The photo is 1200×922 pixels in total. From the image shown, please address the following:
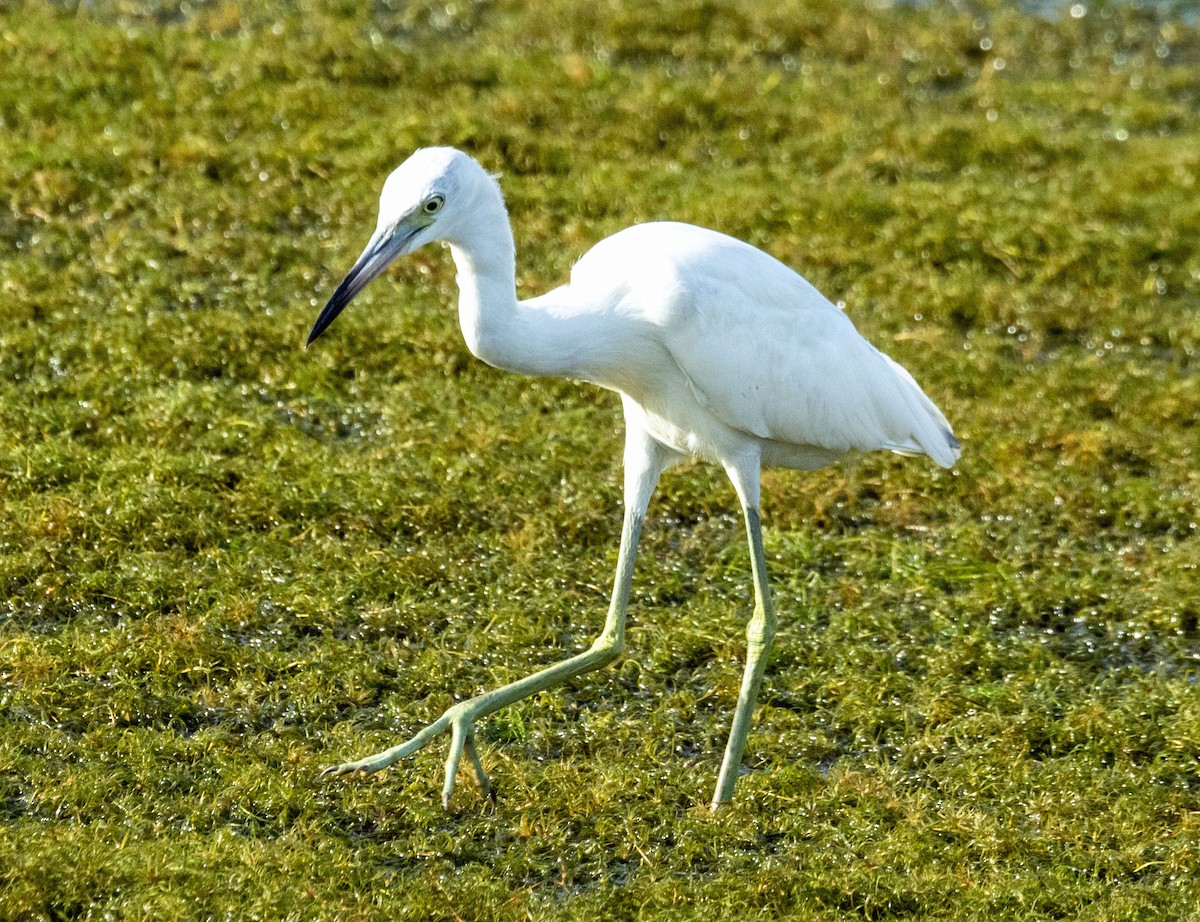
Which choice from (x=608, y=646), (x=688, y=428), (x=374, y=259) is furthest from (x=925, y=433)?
(x=374, y=259)

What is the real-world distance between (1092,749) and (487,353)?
7.05 feet

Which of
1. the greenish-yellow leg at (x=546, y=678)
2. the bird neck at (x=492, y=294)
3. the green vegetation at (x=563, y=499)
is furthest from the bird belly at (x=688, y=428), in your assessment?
the green vegetation at (x=563, y=499)

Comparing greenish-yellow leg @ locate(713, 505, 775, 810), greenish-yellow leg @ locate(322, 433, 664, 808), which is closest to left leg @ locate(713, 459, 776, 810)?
greenish-yellow leg @ locate(713, 505, 775, 810)

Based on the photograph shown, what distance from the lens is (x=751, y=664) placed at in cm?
482

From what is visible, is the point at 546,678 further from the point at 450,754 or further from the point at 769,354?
the point at 769,354

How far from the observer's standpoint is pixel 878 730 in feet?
16.7

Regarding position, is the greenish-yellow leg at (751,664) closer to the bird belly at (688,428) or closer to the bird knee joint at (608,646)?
the bird belly at (688,428)

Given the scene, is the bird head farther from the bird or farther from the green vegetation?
the green vegetation

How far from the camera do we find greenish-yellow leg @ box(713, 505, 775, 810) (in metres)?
4.63

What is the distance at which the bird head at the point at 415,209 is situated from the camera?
4160 mm

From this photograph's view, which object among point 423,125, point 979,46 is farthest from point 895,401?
point 979,46

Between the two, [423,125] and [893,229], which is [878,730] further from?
[423,125]

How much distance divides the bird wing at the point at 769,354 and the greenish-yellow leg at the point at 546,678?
344mm

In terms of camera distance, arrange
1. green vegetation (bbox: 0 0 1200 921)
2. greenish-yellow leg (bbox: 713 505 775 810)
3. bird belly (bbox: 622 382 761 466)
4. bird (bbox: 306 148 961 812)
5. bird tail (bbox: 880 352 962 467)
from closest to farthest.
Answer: bird (bbox: 306 148 961 812)
green vegetation (bbox: 0 0 1200 921)
greenish-yellow leg (bbox: 713 505 775 810)
bird belly (bbox: 622 382 761 466)
bird tail (bbox: 880 352 962 467)
